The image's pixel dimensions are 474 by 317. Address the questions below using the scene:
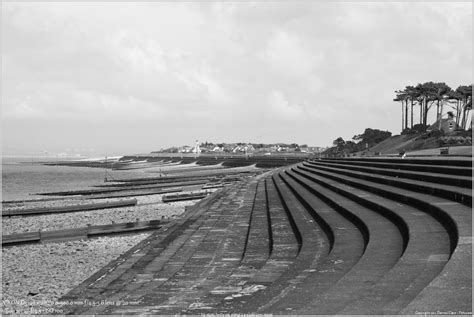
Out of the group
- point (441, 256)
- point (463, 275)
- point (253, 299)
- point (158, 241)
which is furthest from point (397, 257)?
point (158, 241)

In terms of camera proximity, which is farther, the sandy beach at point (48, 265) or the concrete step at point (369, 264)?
the sandy beach at point (48, 265)

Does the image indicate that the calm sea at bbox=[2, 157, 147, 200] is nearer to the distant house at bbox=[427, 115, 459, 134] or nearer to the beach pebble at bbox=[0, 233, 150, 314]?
the beach pebble at bbox=[0, 233, 150, 314]

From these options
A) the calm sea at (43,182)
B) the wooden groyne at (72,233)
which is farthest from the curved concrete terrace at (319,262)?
the calm sea at (43,182)

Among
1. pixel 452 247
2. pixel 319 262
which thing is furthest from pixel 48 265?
pixel 452 247

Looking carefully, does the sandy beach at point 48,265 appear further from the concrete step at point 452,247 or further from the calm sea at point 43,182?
the calm sea at point 43,182

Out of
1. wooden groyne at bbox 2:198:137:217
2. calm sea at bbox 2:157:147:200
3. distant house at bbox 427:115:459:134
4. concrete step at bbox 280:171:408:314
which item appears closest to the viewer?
concrete step at bbox 280:171:408:314

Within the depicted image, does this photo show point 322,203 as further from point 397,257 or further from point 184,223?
point 397,257

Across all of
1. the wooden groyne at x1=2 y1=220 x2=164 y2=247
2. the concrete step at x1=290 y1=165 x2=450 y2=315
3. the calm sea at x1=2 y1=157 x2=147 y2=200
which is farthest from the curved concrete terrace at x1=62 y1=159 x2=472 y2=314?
the calm sea at x1=2 y1=157 x2=147 y2=200

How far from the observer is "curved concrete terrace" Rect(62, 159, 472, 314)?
493 centimetres

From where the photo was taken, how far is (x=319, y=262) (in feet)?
24.5

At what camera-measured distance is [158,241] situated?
11.5 meters

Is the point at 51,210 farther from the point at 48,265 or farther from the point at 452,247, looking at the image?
the point at 452,247

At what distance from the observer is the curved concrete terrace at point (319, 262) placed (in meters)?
4.93

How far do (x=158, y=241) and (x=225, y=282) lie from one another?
440cm
